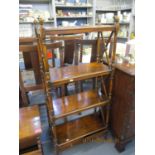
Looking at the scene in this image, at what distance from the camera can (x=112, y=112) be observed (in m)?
1.38

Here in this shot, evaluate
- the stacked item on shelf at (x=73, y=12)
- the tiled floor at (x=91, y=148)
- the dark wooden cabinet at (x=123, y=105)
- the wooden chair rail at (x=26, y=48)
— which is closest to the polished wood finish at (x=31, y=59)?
the wooden chair rail at (x=26, y=48)

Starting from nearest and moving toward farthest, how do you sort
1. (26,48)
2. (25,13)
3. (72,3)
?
(26,48) → (25,13) → (72,3)

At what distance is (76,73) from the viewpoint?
1.05 m

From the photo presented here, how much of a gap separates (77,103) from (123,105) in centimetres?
39

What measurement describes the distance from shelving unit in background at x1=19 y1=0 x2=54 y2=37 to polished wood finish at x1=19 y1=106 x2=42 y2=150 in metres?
1.98

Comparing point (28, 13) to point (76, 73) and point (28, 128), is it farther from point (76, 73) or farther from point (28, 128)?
point (28, 128)

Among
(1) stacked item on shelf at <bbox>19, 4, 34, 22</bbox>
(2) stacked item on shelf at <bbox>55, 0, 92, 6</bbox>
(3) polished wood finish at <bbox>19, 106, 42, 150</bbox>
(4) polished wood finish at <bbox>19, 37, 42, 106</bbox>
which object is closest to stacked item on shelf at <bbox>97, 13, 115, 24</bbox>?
(2) stacked item on shelf at <bbox>55, 0, 92, 6</bbox>

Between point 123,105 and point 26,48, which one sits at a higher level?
point 26,48

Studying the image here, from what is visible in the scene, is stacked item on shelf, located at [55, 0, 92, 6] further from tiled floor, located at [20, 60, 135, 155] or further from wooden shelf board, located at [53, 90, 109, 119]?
wooden shelf board, located at [53, 90, 109, 119]

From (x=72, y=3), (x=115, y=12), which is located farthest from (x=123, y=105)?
(x=115, y=12)

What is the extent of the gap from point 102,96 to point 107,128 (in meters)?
0.35

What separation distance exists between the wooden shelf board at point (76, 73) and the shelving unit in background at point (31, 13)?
1.95m

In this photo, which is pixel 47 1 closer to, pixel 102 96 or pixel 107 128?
pixel 102 96
